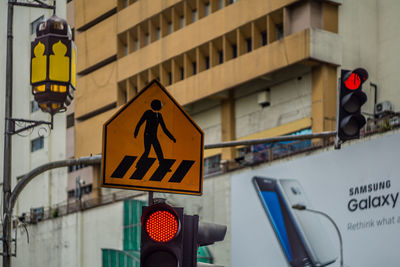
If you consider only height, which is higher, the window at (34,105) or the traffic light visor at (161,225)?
the window at (34,105)

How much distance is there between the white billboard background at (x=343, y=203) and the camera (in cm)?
3812

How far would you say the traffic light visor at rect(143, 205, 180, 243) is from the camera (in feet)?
24.0

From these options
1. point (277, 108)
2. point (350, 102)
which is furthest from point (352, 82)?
point (277, 108)

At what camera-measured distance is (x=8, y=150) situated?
49.1 ft

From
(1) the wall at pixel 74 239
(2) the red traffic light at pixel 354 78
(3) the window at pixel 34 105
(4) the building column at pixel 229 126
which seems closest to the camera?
(2) the red traffic light at pixel 354 78

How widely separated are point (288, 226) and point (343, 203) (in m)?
3.59

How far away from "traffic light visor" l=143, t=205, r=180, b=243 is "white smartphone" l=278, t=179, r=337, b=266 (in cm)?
3384

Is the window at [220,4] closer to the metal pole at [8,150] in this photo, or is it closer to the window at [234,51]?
the window at [234,51]

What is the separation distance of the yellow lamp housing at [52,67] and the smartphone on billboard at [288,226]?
97.6ft

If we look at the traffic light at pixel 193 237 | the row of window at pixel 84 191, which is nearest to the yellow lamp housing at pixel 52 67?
the traffic light at pixel 193 237

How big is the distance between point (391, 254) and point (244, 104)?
1269 cm

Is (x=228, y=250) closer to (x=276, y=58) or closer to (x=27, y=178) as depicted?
(x=276, y=58)

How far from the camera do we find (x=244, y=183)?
45094mm

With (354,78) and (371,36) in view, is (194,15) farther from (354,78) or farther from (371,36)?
(354,78)
